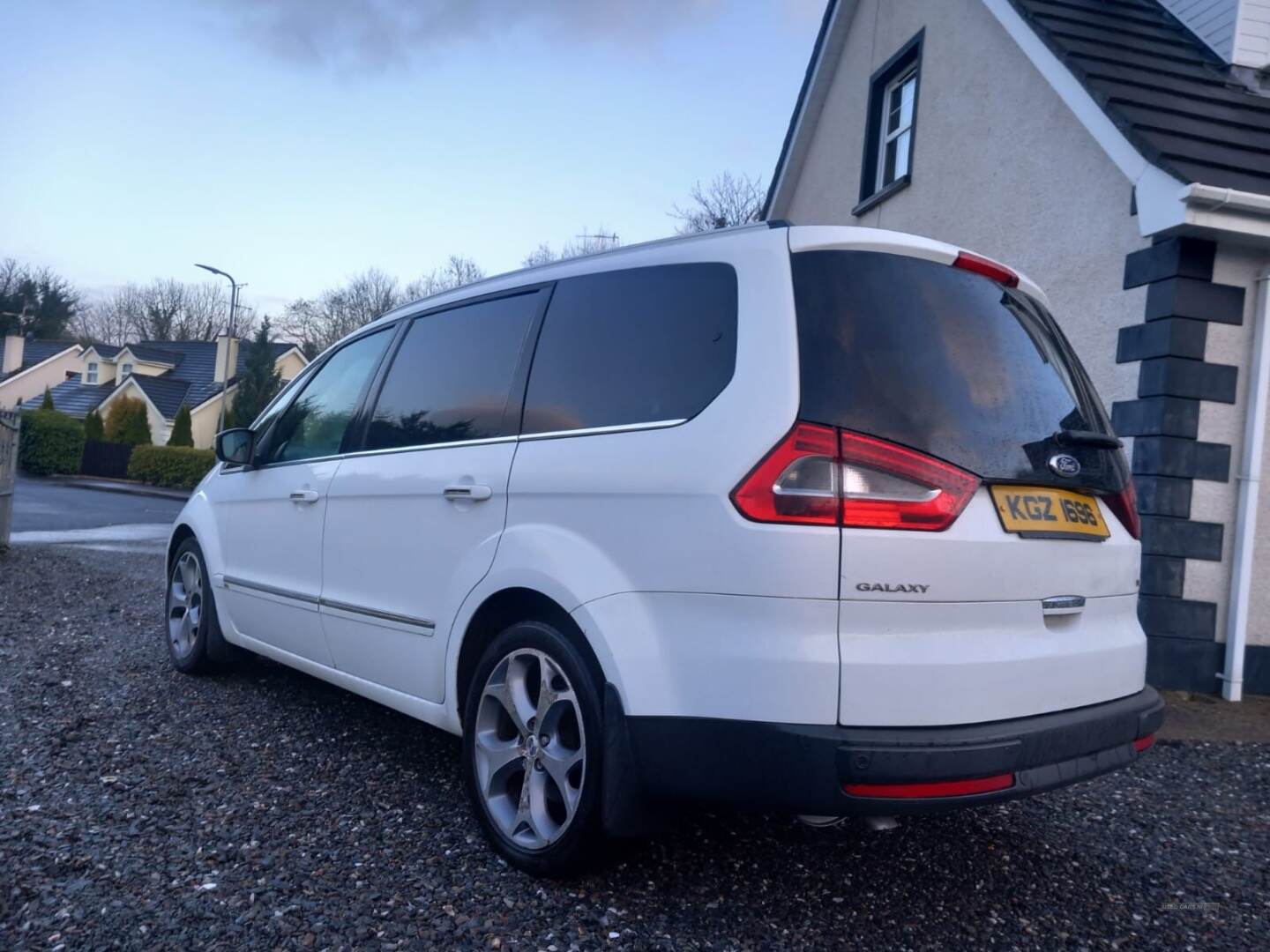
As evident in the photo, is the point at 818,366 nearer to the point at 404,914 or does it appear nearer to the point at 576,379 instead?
the point at 576,379

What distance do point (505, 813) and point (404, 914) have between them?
0.44 meters

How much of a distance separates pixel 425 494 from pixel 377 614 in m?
0.53

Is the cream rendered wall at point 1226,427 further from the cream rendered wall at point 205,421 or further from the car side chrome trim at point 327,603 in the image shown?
the cream rendered wall at point 205,421

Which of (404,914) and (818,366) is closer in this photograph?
(818,366)

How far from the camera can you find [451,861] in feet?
10.3

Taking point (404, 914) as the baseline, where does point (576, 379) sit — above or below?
above

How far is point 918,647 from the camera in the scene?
246 centimetres

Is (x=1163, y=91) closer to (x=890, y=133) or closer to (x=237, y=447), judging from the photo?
(x=890, y=133)

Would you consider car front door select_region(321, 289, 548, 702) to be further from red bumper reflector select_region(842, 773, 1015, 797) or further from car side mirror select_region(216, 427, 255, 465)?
red bumper reflector select_region(842, 773, 1015, 797)

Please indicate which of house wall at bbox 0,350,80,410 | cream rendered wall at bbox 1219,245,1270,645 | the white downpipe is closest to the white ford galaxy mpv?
cream rendered wall at bbox 1219,245,1270,645

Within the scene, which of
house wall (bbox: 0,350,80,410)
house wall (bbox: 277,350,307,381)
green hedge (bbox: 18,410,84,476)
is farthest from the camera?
house wall (bbox: 277,350,307,381)

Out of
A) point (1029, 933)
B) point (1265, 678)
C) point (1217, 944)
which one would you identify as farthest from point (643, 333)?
point (1265, 678)

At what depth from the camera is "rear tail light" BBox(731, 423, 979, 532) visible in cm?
245

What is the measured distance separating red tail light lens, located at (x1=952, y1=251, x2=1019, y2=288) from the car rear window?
0.02 meters
